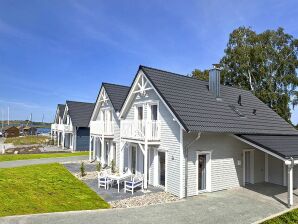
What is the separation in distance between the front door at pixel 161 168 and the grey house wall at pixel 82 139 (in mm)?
23335

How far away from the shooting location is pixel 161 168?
15.0 metres

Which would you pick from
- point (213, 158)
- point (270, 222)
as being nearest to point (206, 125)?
point (213, 158)

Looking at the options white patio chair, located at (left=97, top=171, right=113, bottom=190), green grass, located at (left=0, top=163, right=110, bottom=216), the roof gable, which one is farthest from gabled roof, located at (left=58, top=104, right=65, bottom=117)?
white patio chair, located at (left=97, top=171, right=113, bottom=190)

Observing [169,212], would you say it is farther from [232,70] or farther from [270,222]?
[232,70]

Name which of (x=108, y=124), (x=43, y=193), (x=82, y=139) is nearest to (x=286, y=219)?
(x=43, y=193)

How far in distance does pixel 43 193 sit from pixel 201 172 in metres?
8.49

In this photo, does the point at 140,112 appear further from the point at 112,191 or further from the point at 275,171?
the point at 275,171

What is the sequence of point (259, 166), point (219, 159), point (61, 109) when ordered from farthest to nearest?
point (61, 109), point (259, 166), point (219, 159)

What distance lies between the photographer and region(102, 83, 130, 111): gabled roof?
22.0 m

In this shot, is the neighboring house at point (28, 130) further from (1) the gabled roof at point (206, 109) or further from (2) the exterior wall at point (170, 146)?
(1) the gabled roof at point (206, 109)

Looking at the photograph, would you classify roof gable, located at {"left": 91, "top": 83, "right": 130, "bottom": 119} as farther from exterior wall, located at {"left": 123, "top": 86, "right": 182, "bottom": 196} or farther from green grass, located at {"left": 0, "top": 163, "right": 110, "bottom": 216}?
green grass, located at {"left": 0, "top": 163, "right": 110, "bottom": 216}

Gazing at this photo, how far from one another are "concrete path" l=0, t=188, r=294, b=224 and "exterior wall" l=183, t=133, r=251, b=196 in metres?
1.46

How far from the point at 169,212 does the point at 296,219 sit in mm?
5009

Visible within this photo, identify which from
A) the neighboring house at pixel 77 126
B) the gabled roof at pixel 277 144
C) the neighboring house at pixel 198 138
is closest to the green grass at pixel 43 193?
the neighboring house at pixel 198 138
